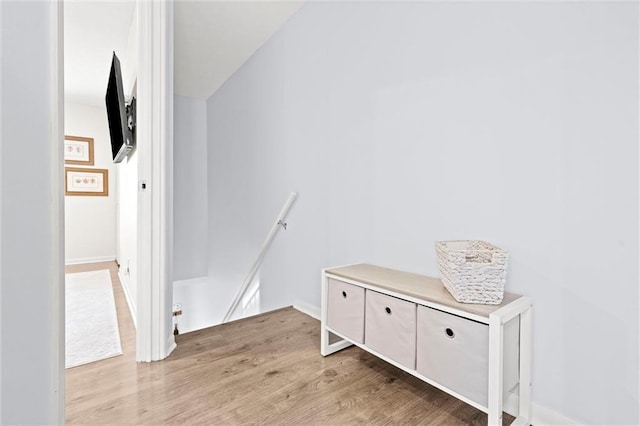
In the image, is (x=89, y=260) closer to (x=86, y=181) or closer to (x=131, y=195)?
(x=86, y=181)

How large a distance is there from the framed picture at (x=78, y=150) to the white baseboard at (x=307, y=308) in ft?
14.5

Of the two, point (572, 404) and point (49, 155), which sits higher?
point (49, 155)

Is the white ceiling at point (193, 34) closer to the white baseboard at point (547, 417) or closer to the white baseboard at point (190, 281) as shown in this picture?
the white baseboard at point (190, 281)

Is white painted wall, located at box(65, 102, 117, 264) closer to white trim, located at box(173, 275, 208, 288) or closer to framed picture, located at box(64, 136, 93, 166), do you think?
→ framed picture, located at box(64, 136, 93, 166)

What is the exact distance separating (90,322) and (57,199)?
8.02 feet

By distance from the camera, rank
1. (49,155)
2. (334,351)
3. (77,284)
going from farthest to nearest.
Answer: (77,284) < (334,351) < (49,155)

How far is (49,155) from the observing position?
0.49 m

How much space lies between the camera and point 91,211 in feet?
16.5

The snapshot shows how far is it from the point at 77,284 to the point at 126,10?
9.28 feet

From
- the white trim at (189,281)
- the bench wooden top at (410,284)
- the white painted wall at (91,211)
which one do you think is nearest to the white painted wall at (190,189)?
the white trim at (189,281)

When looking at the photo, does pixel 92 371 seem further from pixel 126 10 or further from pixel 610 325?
pixel 126 10

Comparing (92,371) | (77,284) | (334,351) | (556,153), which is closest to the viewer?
(556,153)

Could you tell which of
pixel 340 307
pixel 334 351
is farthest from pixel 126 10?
pixel 334 351

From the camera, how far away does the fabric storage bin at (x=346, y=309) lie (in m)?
1.63
